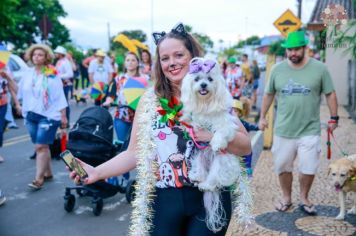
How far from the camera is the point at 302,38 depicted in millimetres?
5137

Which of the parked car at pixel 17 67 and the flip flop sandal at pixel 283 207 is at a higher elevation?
the parked car at pixel 17 67

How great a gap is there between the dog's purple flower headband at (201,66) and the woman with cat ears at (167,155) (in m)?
0.19

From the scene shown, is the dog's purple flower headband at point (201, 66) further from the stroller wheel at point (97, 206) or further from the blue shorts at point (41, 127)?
the blue shorts at point (41, 127)

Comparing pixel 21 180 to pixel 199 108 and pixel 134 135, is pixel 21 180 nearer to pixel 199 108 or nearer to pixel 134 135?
pixel 134 135

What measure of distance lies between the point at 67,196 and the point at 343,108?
43.3 feet

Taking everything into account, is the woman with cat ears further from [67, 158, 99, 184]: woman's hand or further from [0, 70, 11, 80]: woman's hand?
[0, 70, 11, 80]: woman's hand

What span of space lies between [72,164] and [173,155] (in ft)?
1.93

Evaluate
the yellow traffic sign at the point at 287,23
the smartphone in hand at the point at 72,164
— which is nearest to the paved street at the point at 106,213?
the smartphone in hand at the point at 72,164

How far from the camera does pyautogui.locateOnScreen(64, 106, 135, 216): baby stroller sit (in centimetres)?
538

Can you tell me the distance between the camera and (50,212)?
5.69 metres

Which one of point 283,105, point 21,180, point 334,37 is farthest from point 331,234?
point 21,180

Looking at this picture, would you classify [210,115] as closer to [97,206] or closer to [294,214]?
[294,214]

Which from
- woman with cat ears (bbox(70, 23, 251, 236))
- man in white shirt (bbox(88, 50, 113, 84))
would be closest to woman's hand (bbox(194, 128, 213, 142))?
woman with cat ears (bbox(70, 23, 251, 236))

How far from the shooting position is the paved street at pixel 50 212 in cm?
509
